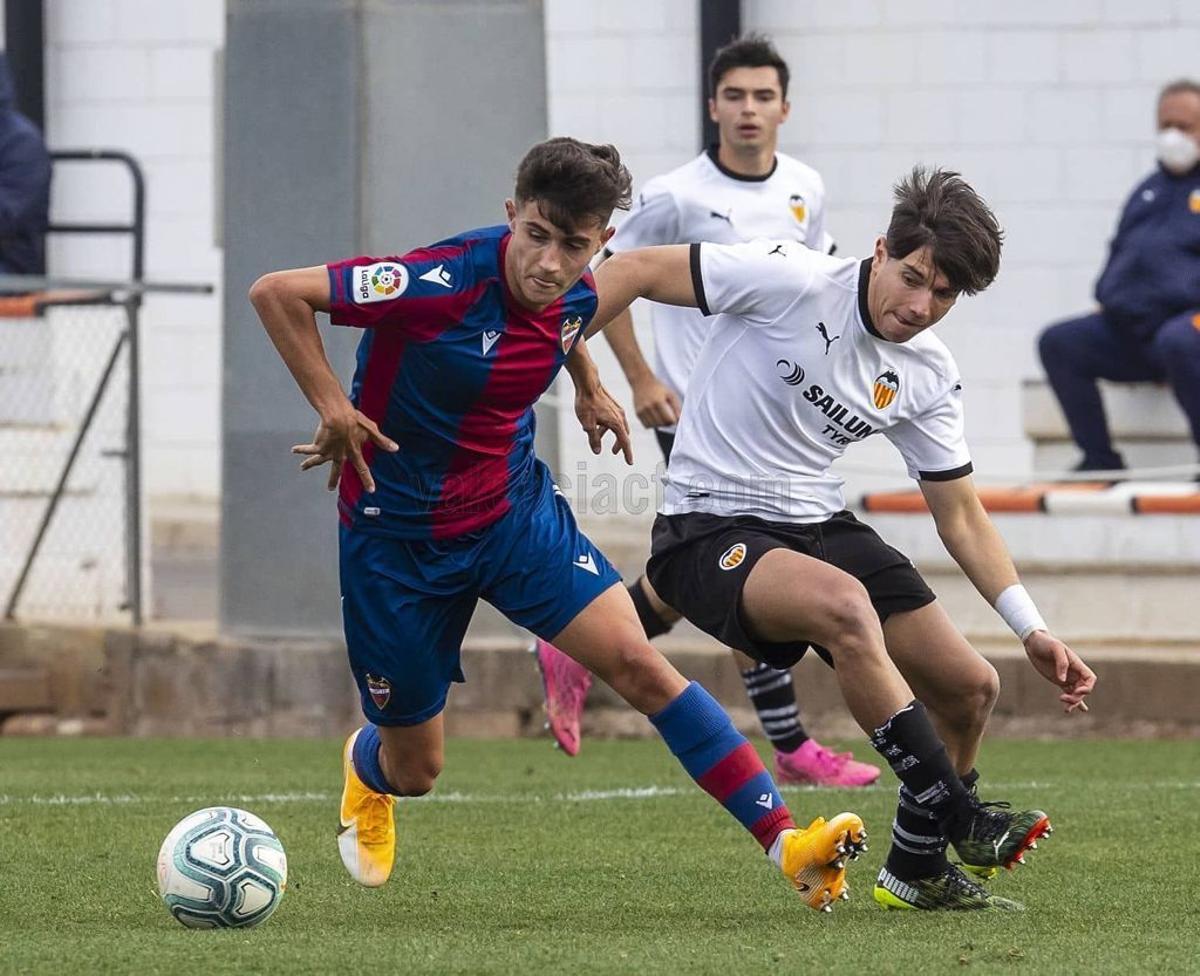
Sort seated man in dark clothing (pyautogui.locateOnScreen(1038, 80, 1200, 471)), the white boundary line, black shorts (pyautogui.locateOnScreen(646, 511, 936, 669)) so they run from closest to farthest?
1. black shorts (pyautogui.locateOnScreen(646, 511, 936, 669))
2. the white boundary line
3. seated man in dark clothing (pyautogui.locateOnScreen(1038, 80, 1200, 471))

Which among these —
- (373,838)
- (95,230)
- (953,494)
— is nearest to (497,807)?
(373,838)

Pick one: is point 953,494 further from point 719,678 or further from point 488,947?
point 719,678

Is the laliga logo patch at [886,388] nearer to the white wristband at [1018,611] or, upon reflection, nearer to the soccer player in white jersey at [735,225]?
the white wristband at [1018,611]

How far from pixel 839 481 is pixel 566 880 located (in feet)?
3.87

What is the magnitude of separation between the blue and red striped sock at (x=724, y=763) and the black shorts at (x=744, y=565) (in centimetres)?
30

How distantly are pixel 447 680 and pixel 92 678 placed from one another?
4880 millimetres

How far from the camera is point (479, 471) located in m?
5.50

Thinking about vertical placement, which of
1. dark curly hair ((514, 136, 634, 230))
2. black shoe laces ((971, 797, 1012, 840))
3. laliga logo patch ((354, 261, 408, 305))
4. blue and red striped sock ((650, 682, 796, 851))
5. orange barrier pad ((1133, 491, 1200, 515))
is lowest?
black shoe laces ((971, 797, 1012, 840))

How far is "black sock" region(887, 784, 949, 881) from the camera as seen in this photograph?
528cm

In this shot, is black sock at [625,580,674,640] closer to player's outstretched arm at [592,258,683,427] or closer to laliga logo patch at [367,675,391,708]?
player's outstretched arm at [592,258,683,427]

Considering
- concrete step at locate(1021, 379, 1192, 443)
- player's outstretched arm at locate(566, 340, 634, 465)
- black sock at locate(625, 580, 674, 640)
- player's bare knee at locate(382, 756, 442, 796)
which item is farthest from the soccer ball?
concrete step at locate(1021, 379, 1192, 443)

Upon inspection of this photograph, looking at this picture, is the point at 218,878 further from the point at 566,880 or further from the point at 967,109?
the point at 967,109

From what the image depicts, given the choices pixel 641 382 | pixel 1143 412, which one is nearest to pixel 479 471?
pixel 641 382

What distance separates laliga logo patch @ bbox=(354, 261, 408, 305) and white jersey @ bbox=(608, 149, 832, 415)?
Answer: 288cm
